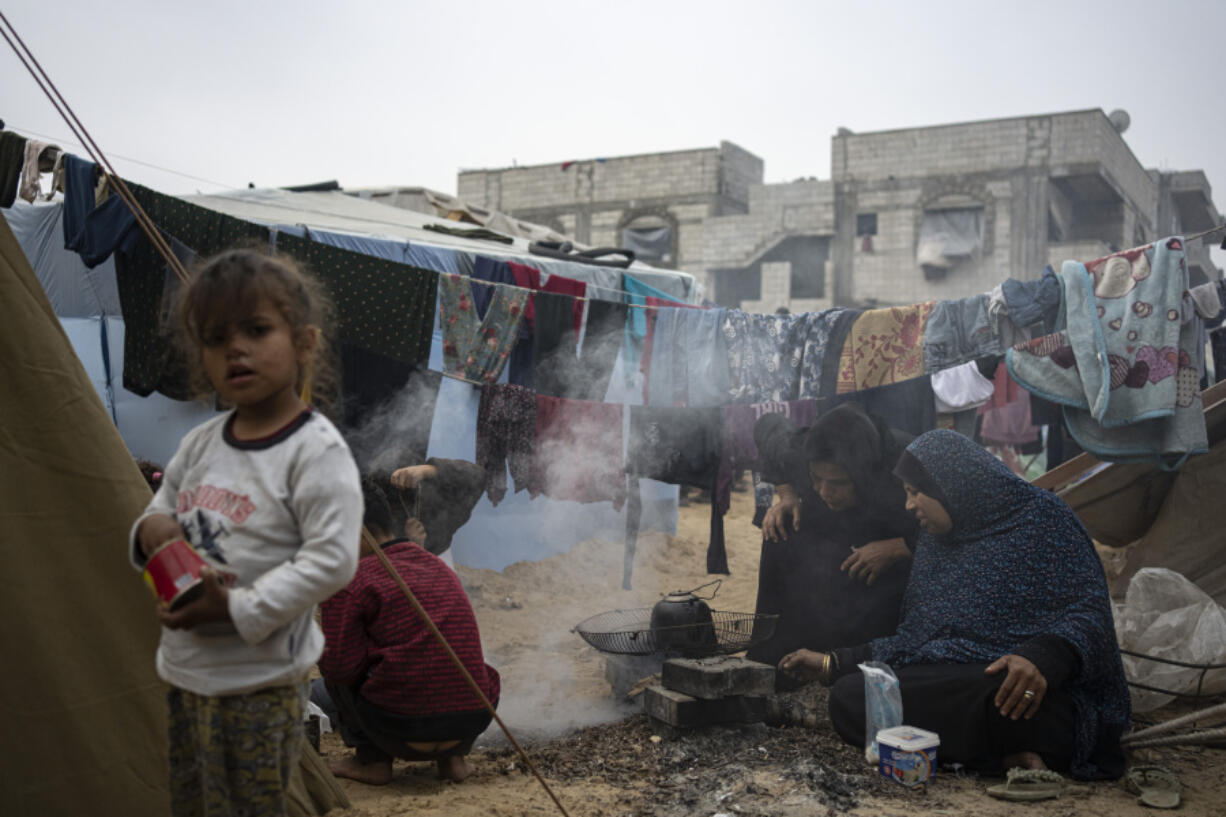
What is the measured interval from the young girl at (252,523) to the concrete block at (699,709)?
8.16 ft

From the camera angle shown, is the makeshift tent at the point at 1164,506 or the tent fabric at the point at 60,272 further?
the tent fabric at the point at 60,272

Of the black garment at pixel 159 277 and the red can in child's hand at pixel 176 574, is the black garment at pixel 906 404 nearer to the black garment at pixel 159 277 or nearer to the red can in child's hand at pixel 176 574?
the black garment at pixel 159 277

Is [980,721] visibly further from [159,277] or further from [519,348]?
[159,277]

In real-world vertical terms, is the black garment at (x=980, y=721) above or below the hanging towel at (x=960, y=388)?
below

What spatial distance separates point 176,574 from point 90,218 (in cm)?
384

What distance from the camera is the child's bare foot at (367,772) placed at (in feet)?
10.4

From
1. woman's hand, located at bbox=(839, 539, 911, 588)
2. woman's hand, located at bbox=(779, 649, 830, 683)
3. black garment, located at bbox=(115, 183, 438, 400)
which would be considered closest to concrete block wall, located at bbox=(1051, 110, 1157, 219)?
woman's hand, located at bbox=(839, 539, 911, 588)

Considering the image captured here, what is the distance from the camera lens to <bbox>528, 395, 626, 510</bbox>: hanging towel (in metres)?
5.04

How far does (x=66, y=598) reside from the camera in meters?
2.22

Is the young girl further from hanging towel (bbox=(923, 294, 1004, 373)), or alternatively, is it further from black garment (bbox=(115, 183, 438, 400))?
hanging towel (bbox=(923, 294, 1004, 373))

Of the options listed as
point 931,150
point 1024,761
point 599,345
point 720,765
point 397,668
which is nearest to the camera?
point 397,668

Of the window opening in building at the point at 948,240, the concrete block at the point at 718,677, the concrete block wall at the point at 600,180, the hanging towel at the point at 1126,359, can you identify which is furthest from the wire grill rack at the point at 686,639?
the concrete block wall at the point at 600,180

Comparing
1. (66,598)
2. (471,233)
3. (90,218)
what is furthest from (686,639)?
(471,233)

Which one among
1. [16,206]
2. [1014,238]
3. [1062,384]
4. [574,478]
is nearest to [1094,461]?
[1062,384]
